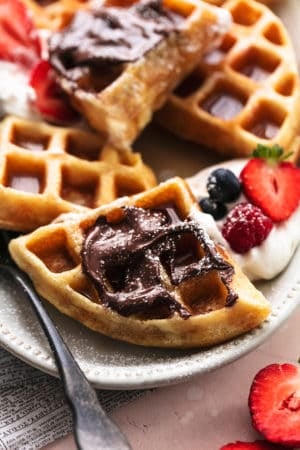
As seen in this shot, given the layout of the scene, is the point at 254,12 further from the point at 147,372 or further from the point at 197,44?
the point at 147,372

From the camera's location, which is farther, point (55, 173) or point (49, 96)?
point (49, 96)

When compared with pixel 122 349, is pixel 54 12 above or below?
above

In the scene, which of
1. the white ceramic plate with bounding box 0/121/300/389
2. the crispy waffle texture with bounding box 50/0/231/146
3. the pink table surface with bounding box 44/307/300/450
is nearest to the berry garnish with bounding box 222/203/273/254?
the white ceramic plate with bounding box 0/121/300/389

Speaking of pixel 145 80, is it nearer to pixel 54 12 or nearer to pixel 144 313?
pixel 54 12

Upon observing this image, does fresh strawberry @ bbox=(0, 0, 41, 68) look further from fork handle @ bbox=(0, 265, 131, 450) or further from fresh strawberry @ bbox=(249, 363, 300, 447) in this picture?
fresh strawberry @ bbox=(249, 363, 300, 447)

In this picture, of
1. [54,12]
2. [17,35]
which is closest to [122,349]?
[17,35]

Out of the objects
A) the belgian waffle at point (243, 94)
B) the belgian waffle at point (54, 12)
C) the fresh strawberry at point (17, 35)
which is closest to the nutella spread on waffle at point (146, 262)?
the belgian waffle at point (243, 94)

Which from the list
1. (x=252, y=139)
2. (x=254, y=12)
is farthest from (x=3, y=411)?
(x=254, y=12)
